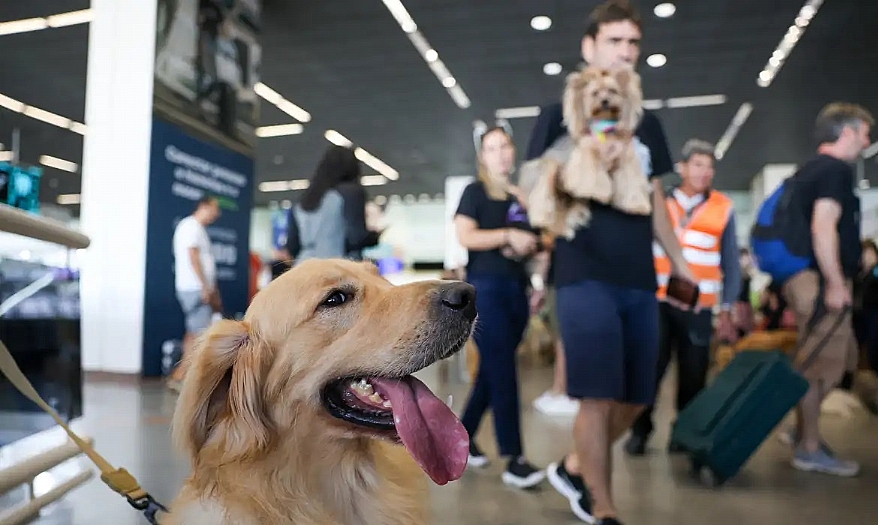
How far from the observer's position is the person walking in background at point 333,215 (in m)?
3.33

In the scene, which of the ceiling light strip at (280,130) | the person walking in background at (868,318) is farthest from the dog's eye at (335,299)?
the ceiling light strip at (280,130)

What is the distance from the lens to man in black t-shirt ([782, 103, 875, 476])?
3230 millimetres

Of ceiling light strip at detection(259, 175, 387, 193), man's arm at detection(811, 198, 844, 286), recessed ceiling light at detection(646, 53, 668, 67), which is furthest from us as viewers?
ceiling light strip at detection(259, 175, 387, 193)

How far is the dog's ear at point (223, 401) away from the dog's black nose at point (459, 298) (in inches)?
15.7

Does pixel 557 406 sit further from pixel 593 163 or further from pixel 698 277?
pixel 593 163

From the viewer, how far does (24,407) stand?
2195mm

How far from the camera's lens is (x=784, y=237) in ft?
11.2

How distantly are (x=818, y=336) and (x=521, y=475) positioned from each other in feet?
5.77

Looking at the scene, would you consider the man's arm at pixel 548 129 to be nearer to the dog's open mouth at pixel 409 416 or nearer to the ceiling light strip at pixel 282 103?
the dog's open mouth at pixel 409 416

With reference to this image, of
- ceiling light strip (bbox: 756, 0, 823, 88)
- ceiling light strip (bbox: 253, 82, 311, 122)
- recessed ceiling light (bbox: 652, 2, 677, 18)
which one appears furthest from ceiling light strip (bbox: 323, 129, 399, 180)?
ceiling light strip (bbox: 756, 0, 823, 88)

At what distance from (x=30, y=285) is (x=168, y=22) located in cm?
420

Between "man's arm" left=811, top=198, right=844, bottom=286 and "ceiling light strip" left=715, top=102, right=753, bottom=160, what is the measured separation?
8.85 metres

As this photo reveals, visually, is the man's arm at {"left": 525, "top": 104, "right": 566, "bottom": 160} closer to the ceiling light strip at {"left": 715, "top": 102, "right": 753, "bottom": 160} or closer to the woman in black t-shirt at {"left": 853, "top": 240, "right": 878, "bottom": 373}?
the woman in black t-shirt at {"left": 853, "top": 240, "right": 878, "bottom": 373}

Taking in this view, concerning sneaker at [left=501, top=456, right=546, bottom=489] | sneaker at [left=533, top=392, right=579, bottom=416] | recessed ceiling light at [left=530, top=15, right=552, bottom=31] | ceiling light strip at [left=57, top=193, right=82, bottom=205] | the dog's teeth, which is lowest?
sneaker at [left=533, top=392, right=579, bottom=416]
